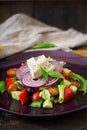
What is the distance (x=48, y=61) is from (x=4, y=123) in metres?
0.26

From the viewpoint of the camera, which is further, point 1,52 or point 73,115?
point 1,52

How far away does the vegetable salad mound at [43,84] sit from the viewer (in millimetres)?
836

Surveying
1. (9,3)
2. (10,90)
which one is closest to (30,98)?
(10,90)

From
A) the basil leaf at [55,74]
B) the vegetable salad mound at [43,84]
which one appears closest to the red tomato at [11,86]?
the vegetable salad mound at [43,84]

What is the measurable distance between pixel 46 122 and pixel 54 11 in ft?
4.46

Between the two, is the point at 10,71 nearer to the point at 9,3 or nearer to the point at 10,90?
the point at 10,90

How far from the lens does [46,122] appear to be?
31.2 inches

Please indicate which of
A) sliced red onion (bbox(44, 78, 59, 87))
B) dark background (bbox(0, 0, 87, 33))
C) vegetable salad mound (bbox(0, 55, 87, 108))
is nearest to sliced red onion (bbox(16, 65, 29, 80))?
→ vegetable salad mound (bbox(0, 55, 87, 108))

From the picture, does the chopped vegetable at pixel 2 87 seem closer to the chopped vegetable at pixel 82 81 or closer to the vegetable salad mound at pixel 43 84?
the vegetable salad mound at pixel 43 84

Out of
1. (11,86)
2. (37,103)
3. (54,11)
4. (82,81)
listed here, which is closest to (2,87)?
(11,86)

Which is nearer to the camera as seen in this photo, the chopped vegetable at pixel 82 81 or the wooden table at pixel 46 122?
the wooden table at pixel 46 122

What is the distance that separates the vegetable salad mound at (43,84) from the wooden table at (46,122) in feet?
0.14

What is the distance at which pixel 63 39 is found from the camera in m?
1.46

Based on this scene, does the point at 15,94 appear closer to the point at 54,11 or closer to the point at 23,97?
the point at 23,97
